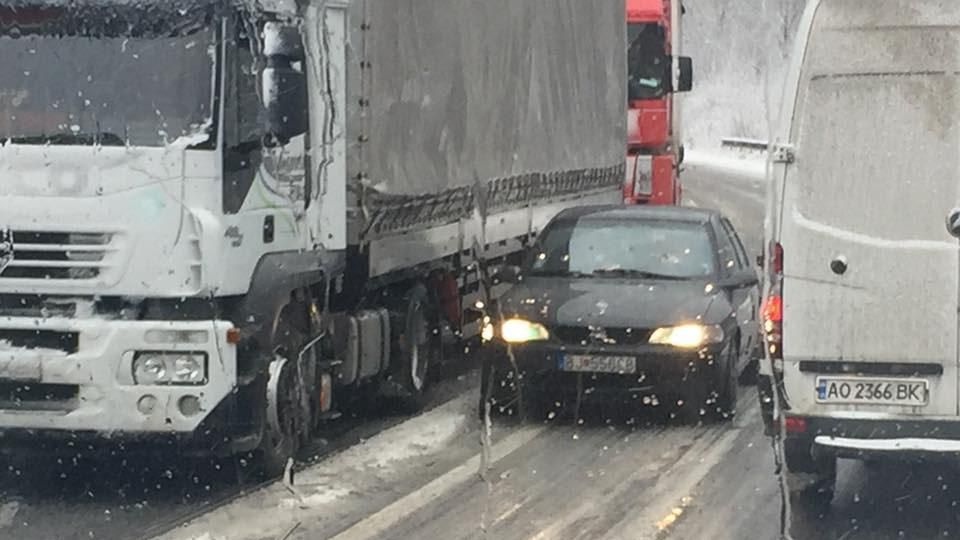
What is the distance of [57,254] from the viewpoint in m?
9.95

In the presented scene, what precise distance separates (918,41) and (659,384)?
4.24m

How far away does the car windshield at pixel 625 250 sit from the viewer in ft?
44.3

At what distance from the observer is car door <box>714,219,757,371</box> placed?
44.3ft

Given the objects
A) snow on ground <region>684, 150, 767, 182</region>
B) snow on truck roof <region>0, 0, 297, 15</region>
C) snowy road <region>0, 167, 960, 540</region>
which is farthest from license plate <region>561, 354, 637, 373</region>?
snow on ground <region>684, 150, 767, 182</region>

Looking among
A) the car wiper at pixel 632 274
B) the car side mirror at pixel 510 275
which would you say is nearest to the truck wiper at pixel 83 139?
the car side mirror at pixel 510 275

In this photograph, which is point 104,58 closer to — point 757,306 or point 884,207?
point 884,207

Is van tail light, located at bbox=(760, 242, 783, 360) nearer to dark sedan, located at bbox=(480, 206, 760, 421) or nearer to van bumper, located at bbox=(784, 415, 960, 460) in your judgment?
van bumper, located at bbox=(784, 415, 960, 460)

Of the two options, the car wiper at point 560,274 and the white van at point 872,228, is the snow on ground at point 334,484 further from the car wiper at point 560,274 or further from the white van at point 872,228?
the white van at point 872,228

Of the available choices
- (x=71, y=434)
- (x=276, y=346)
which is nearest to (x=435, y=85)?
(x=276, y=346)

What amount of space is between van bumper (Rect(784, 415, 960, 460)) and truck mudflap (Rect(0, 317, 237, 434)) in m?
3.19

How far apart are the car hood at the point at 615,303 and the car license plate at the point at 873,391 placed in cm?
363

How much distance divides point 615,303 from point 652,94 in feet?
47.5

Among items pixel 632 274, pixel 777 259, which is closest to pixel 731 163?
pixel 632 274

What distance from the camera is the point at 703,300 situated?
13.0 m
